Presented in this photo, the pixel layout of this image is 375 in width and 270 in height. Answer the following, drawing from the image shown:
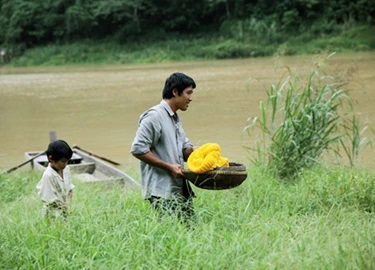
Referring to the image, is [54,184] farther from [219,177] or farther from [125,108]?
[125,108]

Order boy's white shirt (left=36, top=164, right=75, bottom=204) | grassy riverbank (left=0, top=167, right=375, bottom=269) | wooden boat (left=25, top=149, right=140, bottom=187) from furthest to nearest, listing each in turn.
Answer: wooden boat (left=25, top=149, right=140, bottom=187), boy's white shirt (left=36, top=164, right=75, bottom=204), grassy riverbank (left=0, top=167, right=375, bottom=269)

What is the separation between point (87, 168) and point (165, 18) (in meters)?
31.2

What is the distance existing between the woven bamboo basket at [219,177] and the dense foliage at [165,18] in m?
27.4

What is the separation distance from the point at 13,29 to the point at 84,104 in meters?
25.8

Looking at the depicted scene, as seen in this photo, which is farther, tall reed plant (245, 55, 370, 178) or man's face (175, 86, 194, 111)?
tall reed plant (245, 55, 370, 178)

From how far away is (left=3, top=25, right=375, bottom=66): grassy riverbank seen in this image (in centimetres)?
2770

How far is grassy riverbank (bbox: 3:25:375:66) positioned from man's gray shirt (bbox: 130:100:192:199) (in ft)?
71.4

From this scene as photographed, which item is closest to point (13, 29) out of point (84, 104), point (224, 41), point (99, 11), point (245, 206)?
point (99, 11)

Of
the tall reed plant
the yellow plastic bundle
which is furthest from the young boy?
the tall reed plant

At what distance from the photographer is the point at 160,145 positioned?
149 inches

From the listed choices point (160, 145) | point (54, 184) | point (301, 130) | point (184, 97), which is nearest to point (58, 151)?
point (54, 184)

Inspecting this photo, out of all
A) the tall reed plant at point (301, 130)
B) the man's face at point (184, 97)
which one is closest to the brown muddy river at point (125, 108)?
the tall reed plant at point (301, 130)

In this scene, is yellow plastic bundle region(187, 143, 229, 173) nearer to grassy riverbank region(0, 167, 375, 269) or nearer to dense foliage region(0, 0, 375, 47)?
grassy riverbank region(0, 167, 375, 269)

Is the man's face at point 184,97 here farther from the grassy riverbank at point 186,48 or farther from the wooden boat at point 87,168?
the grassy riverbank at point 186,48
